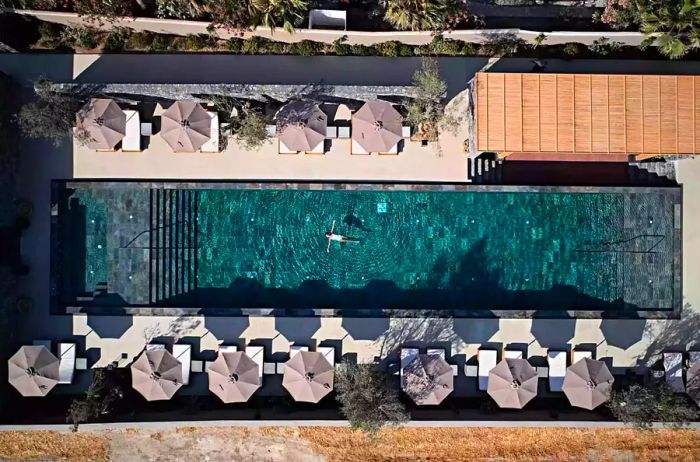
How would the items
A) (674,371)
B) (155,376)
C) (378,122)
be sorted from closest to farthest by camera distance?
(155,376) < (378,122) < (674,371)

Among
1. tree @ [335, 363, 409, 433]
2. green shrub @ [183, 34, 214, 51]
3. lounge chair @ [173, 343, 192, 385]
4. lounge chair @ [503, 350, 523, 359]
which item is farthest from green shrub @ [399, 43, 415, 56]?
lounge chair @ [173, 343, 192, 385]

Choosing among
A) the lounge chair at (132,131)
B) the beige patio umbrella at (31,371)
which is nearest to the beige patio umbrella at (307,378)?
the beige patio umbrella at (31,371)

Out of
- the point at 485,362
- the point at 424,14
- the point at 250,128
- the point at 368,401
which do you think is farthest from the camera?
the point at 485,362

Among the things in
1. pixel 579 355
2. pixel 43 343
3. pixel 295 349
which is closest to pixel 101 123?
pixel 43 343

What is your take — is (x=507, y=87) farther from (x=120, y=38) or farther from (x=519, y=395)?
(x=120, y=38)

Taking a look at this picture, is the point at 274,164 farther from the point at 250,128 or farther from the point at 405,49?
the point at 405,49

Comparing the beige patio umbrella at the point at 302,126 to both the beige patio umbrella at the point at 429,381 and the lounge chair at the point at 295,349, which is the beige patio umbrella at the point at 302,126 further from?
the beige patio umbrella at the point at 429,381

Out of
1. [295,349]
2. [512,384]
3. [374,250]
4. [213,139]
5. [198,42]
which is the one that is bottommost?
[512,384]

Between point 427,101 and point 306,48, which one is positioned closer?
point 427,101
